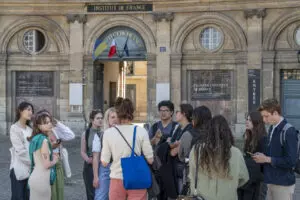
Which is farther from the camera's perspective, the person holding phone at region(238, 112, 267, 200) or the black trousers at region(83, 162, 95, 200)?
the black trousers at region(83, 162, 95, 200)

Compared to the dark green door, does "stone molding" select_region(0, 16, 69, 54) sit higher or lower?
higher

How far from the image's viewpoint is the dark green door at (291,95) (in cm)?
2086

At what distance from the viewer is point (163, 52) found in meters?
21.7

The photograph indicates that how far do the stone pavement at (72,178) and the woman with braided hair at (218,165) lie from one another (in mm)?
5835

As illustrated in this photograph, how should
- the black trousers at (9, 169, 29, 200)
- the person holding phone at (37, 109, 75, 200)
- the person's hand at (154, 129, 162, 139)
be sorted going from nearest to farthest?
1. the person holding phone at (37, 109, 75, 200)
2. the black trousers at (9, 169, 29, 200)
3. the person's hand at (154, 129, 162, 139)

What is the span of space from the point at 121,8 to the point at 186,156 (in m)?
15.8

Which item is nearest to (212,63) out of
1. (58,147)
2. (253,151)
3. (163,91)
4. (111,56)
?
Answer: (163,91)

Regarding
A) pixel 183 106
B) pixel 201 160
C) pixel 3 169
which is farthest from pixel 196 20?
pixel 201 160

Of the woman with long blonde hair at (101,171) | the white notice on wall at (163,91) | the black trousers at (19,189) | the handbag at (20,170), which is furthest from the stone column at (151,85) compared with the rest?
the handbag at (20,170)

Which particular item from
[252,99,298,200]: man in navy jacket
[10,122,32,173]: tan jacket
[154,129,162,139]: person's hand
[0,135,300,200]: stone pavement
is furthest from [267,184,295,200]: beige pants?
[0,135,300,200]: stone pavement

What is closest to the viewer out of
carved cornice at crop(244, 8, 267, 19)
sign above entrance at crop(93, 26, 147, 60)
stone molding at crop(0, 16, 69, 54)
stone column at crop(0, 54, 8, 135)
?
carved cornice at crop(244, 8, 267, 19)

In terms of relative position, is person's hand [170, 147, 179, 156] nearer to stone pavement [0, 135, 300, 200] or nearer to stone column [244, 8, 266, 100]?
stone pavement [0, 135, 300, 200]

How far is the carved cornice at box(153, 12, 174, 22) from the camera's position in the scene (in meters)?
21.5

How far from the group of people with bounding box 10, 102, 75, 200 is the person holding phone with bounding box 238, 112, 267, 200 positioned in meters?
2.26
